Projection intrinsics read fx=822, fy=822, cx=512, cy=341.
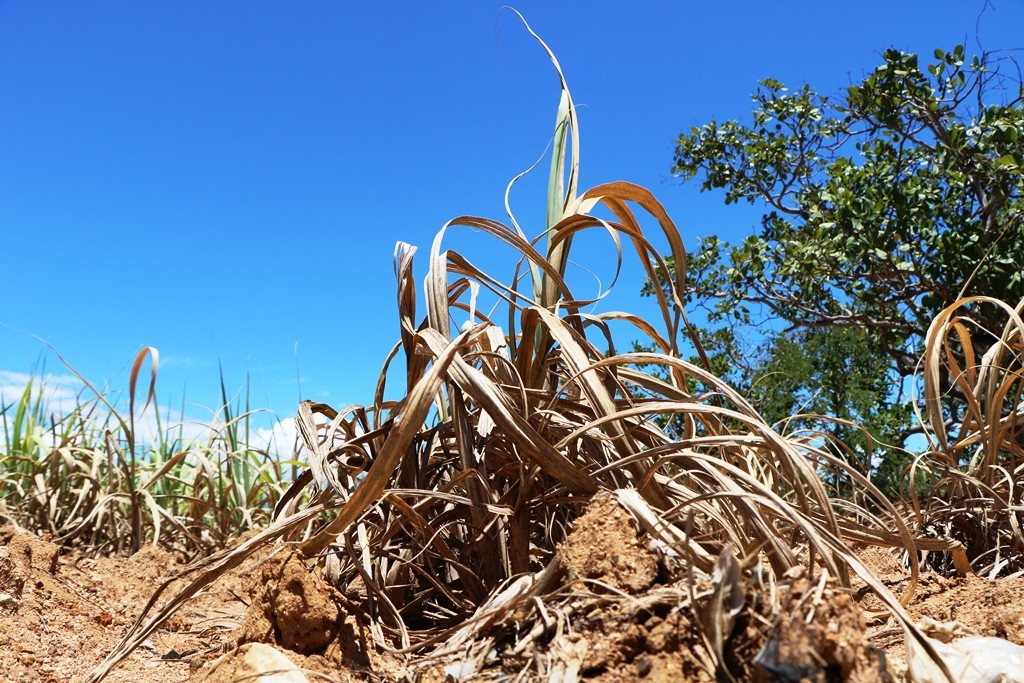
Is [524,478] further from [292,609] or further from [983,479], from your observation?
[983,479]

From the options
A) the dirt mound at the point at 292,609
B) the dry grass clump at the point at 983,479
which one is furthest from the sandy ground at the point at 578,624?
the dry grass clump at the point at 983,479

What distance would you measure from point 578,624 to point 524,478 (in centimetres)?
33

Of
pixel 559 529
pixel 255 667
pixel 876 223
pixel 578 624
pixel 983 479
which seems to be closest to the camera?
pixel 578 624

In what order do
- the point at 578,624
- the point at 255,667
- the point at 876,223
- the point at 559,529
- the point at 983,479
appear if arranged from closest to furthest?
the point at 578,624, the point at 255,667, the point at 559,529, the point at 983,479, the point at 876,223

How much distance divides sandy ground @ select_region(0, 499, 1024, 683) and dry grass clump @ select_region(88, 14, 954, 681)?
41 mm

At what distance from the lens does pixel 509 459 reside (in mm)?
1406

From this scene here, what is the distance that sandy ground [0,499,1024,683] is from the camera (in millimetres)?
864

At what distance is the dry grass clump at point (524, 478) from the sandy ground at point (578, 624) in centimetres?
4

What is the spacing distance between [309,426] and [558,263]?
57cm

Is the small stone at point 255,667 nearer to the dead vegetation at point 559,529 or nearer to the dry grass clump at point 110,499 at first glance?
the dead vegetation at point 559,529

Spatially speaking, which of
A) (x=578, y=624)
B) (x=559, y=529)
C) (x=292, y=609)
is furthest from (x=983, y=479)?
(x=292, y=609)

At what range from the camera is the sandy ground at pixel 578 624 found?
0.86m

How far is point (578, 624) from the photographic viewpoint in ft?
3.35

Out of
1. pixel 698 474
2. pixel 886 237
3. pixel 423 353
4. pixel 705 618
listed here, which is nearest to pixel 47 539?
pixel 423 353
